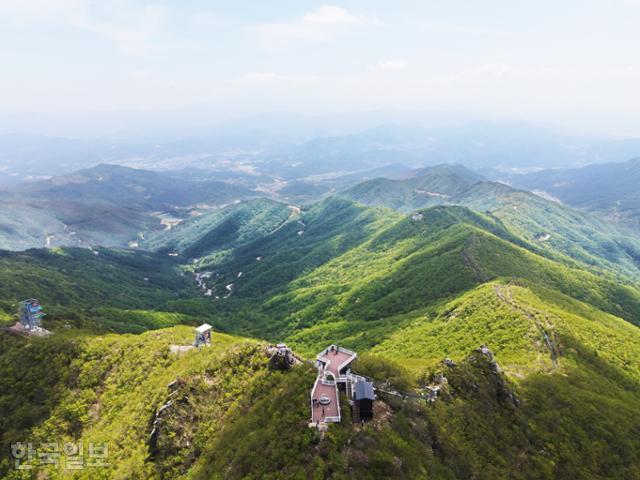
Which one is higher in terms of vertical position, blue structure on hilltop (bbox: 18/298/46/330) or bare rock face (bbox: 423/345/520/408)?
blue structure on hilltop (bbox: 18/298/46/330)

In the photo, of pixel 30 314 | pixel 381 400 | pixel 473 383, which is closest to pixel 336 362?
pixel 381 400

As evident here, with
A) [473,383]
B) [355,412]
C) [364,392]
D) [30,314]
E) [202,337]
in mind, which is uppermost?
[364,392]

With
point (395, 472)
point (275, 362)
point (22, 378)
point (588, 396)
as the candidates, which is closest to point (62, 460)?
point (22, 378)

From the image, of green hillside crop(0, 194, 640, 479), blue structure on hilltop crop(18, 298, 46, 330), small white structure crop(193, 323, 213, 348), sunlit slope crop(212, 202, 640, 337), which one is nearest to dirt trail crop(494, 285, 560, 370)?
green hillside crop(0, 194, 640, 479)

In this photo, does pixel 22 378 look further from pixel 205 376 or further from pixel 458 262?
pixel 458 262

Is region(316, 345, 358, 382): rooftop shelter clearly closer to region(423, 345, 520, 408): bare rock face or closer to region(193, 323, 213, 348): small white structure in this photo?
region(423, 345, 520, 408): bare rock face

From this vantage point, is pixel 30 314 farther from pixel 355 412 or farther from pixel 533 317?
pixel 533 317
